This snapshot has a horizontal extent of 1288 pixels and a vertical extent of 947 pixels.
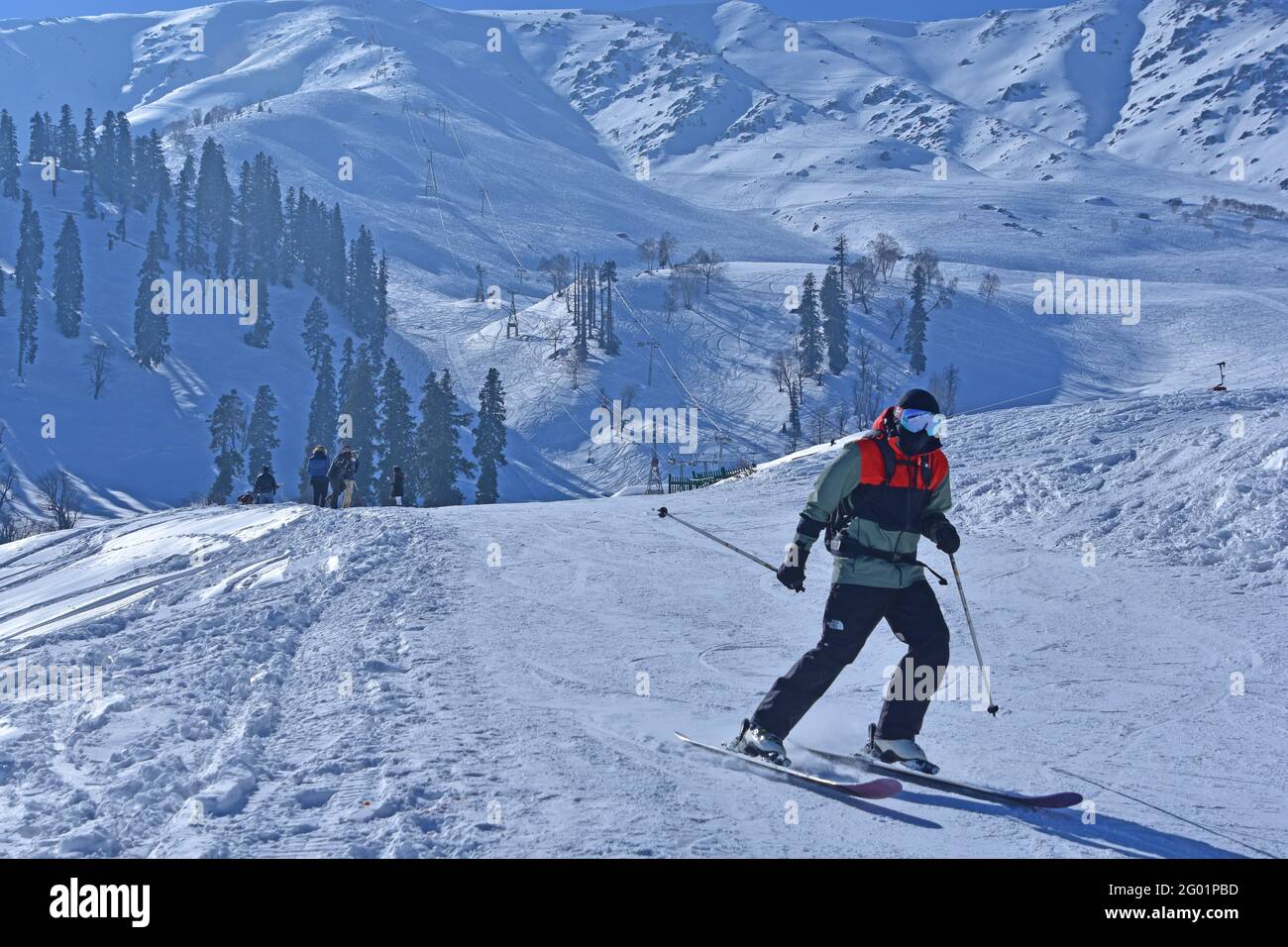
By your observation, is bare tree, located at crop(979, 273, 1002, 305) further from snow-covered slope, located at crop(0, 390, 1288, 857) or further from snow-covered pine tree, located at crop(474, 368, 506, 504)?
snow-covered slope, located at crop(0, 390, 1288, 857)

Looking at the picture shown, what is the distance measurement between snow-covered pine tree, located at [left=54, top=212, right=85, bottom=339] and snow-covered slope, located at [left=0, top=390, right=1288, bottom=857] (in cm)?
7634

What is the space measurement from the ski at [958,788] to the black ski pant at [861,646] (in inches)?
7.7

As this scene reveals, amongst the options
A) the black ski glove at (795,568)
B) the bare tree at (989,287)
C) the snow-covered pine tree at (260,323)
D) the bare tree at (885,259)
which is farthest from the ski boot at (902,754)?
the bare tree at (885,259)

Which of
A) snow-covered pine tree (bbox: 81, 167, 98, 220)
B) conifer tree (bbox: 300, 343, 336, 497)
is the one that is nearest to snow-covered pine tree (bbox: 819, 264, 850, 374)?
conifer tree (bbox: 300, 343, 336, 497)

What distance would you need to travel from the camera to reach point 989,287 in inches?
3939

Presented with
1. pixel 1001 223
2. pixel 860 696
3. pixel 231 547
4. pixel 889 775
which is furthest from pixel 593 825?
pixel 1001 223

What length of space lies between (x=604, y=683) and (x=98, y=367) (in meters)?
82.1

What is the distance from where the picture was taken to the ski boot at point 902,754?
6.03 metres

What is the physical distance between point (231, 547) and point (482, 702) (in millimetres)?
9347

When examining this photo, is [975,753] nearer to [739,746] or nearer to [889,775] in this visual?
[889,775]

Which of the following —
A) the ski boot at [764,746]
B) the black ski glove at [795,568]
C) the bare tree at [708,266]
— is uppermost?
the bare tree at [708,266]

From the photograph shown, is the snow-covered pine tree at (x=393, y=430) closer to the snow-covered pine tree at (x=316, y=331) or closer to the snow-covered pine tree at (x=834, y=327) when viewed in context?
the snow-covered pine tree at (x=316, y=331)

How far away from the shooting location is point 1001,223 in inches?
5822
